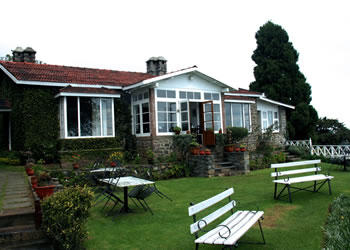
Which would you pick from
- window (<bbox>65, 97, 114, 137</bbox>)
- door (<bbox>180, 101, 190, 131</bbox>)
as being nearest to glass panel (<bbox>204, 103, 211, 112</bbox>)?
door (<bbox>180, 101, 190, 131</bbox>)

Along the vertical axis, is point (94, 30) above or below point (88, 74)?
above


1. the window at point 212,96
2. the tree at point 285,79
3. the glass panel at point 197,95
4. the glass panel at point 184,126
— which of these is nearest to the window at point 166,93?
the glass panel at point 197,95

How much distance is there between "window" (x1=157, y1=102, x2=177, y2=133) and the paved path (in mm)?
6414

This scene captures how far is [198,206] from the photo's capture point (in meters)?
4.21

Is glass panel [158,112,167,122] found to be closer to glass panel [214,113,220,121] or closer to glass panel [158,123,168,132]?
glass panel [158,123,168,132]

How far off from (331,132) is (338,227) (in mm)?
22661

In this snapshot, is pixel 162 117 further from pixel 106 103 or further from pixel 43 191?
pixel 43 191

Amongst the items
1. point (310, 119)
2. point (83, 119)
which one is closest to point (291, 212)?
point (83, 119)

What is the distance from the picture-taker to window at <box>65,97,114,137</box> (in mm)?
12820

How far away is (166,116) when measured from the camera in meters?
14.1

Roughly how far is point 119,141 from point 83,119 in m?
1.93

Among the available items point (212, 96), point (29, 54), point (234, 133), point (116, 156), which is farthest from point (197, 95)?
point (29, 54)

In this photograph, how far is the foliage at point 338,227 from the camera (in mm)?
4305

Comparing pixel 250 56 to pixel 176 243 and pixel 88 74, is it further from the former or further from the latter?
pixel 176 243
